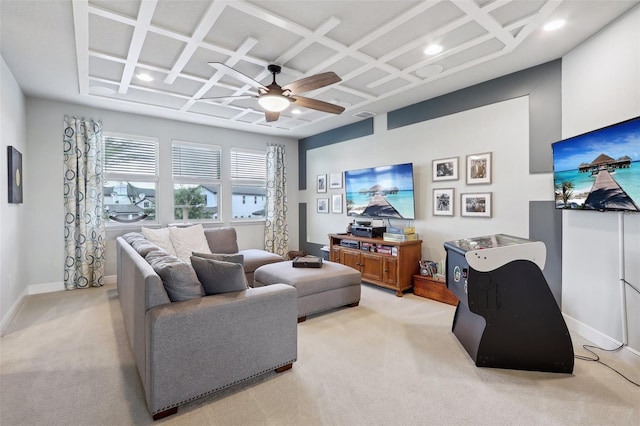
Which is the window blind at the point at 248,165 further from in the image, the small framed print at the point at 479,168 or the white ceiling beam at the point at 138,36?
the small framed print at the point at 479,168

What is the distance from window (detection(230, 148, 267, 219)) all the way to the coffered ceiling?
2.14 metres

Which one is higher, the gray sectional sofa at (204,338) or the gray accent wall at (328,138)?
the gray accent wall at (328,138)

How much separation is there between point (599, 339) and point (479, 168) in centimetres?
206

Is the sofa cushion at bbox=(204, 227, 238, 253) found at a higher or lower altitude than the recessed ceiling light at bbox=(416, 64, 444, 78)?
lower

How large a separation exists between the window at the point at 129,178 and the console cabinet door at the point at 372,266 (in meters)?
3.67

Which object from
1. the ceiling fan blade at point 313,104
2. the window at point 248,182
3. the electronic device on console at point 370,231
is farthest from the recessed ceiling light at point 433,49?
the window at point 248,182

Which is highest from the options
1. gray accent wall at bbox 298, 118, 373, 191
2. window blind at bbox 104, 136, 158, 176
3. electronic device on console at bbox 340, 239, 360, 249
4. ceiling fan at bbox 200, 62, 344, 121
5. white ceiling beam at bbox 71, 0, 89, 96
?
white ceiling beam at bbox 71, 0, 89, 96

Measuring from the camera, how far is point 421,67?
3.34 meters

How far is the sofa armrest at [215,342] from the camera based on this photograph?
1759 mm

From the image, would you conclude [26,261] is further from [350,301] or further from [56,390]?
[350,301]

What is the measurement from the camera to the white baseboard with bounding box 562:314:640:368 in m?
2.37


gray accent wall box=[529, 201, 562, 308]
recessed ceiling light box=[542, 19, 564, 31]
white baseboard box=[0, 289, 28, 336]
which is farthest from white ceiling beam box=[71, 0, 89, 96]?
gray accent wall box=[529, 201, 562, 308]

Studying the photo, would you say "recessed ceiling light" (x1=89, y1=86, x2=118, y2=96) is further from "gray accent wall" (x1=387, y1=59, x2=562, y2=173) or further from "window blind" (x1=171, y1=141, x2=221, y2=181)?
"gray accent wall" (x1=387, y1=59, x2=562, y2=173)

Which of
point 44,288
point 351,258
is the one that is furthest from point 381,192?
point 44,288
